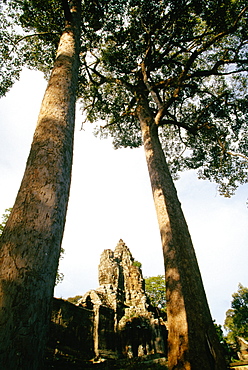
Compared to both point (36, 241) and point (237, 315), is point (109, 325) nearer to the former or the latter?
point (36, 241)

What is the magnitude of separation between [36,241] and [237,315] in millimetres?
42978

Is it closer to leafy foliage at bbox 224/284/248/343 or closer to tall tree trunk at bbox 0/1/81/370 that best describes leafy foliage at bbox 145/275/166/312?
leafy foliage at bbox 224/284/248/343

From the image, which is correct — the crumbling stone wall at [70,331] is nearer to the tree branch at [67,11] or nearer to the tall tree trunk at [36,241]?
the tall tree trunk at [36,241]

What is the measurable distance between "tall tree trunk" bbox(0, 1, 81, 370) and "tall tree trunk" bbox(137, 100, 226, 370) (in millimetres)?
2586

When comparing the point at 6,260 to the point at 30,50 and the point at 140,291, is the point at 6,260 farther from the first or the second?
the point at 140,291

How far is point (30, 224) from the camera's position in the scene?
5.26 ft

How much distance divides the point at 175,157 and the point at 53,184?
1181cm

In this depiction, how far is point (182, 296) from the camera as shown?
135 inches

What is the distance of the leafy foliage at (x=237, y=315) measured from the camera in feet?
107

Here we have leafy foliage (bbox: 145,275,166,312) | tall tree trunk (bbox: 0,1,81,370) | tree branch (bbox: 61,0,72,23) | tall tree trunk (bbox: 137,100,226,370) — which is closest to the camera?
tall tree trunk (bbox: 0,1,81,370)

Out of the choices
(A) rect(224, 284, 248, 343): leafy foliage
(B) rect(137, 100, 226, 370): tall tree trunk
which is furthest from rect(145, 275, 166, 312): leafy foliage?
(B) rect(137, 100, 226, 370): tall tree trunk

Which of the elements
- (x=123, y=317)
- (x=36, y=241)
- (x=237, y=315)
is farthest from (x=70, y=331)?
(x=237, y=315)

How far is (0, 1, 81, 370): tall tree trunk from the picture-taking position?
1.17 m

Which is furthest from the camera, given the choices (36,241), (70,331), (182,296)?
(70,331)
